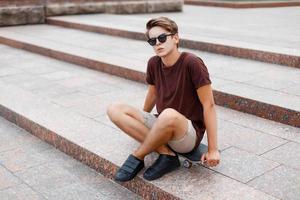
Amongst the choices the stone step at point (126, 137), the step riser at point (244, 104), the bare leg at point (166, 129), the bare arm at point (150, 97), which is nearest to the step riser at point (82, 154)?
the stone step at point (126, 137)

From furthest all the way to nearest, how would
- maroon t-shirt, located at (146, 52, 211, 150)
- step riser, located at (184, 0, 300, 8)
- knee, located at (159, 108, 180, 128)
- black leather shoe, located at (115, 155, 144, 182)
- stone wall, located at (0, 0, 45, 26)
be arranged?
step riser, located at (184, 0, 300, 8) → stone wall, located at (0, 0, 45, 26) → black leather shoe, located at (115, 155, 144, 182) → maroon t-shirt, located at (146, 52, 211, 150) → knee, located at (159, 108, 180, 128)

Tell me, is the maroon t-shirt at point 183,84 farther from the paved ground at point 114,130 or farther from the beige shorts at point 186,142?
the paved ground at point 114,130

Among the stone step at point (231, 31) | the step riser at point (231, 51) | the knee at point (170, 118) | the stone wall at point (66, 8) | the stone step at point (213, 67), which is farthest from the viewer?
the stone wall at point (66, 8)

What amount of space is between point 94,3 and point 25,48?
4153 millimetres

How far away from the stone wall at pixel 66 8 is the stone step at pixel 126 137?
178 inches

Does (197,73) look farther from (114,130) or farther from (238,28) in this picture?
(238,28)

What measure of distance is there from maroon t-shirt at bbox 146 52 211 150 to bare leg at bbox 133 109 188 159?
21 cm

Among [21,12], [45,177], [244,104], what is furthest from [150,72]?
[21,12]

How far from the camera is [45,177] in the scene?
3.71 metres

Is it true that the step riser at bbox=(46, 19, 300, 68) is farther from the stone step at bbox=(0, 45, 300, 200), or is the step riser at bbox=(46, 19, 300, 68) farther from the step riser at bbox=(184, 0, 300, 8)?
the step riser at bbox=(184, 0, 300, 8)

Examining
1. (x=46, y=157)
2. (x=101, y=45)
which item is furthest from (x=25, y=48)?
Answer: (x=46, y=157)

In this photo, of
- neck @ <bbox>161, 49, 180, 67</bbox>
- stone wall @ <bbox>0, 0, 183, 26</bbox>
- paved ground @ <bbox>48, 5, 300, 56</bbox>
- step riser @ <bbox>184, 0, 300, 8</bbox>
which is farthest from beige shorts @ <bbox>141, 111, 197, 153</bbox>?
step riser @ <bbox>184, 0, 300, 8</bbox>

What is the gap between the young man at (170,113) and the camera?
311 centimetres

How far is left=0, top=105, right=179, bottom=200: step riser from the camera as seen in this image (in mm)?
3244
